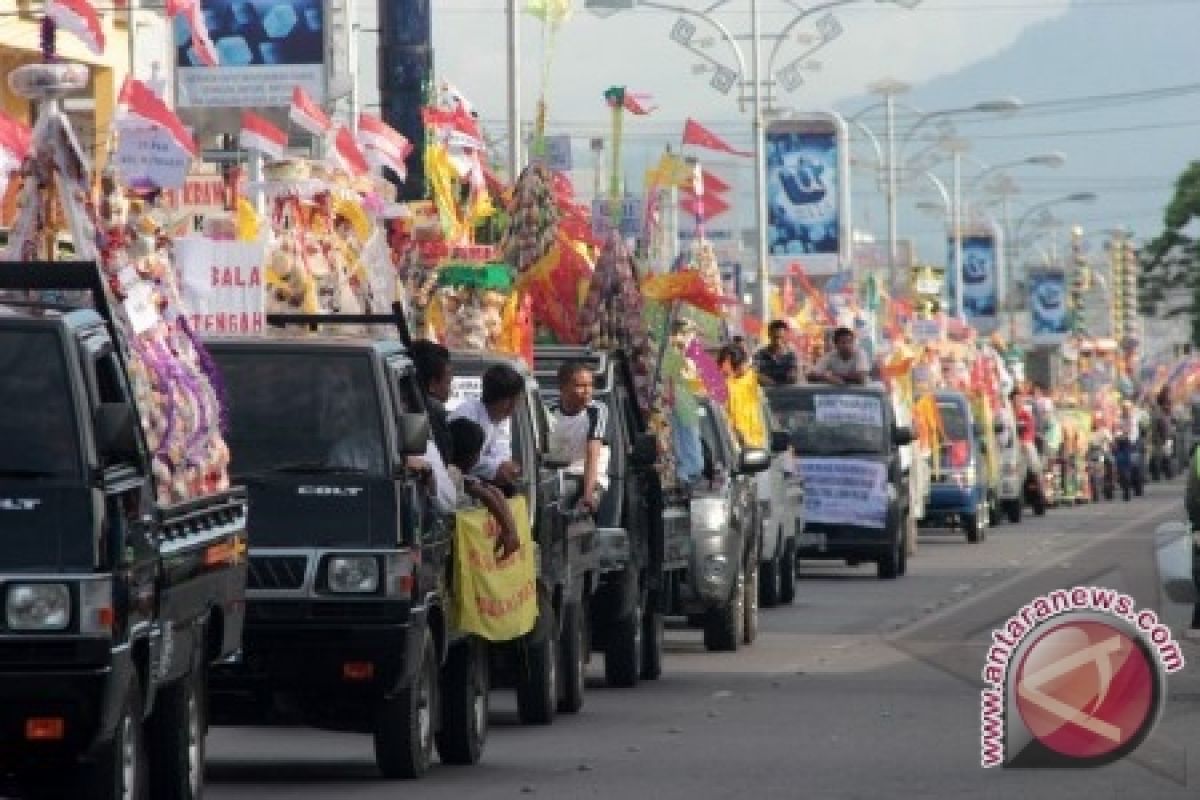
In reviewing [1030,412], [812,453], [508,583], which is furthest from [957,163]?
[508,583]

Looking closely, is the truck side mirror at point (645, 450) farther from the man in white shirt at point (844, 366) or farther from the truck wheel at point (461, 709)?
the man in white shirt at point (844, 366)

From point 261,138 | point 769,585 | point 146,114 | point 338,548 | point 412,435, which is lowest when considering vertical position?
point 769,585

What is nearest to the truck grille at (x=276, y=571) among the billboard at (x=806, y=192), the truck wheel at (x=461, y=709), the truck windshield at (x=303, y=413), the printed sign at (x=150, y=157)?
the truck windshield at (x=303, y=413)

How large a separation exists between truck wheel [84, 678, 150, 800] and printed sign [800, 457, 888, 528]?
25533 millimetres

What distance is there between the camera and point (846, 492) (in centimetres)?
3931

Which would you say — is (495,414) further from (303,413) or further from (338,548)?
(338,548)

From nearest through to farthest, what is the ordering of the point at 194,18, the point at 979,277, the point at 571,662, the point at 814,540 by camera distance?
the point at 571,662
the point at 194,18
the point at 814,540
the point at 979,277

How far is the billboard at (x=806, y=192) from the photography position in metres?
64.6

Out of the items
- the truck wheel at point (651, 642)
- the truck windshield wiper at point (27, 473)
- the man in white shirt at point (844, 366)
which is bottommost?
the truck wheel at point (651, 642)

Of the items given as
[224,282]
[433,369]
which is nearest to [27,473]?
[433,369]

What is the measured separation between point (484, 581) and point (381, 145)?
37.4 ft

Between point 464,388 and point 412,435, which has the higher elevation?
point 464,388

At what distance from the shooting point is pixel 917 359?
55750 mm

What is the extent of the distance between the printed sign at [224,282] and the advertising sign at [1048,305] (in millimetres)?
97792
